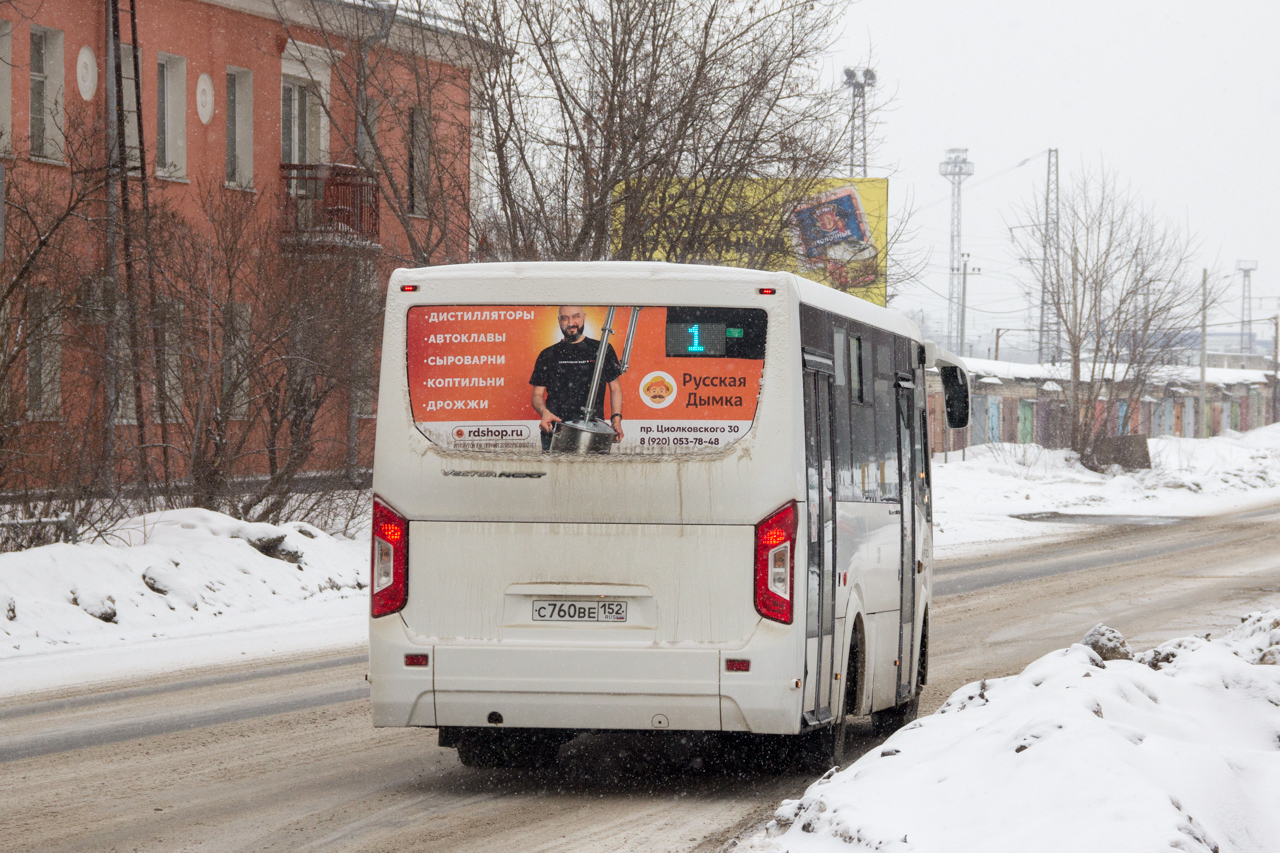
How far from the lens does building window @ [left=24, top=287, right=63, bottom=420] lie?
610 inches

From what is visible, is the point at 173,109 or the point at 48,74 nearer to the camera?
the point at 48,74

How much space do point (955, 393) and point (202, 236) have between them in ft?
42.2

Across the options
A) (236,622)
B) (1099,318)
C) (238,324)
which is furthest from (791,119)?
(1099,318)

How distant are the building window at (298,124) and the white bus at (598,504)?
25157 mm

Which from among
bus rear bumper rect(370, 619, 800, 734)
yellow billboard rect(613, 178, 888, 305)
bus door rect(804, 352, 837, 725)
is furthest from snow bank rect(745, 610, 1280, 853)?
yellow billboard rect(613, 178, 888, 305)

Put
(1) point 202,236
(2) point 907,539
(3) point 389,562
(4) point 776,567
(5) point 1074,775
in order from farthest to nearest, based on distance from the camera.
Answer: (1) point 202,236 < (2) point 907,539 < (3) point 389,562 < (4) point 776,567 < (5) point 1074,775

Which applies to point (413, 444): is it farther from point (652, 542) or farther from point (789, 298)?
point (789, 298)

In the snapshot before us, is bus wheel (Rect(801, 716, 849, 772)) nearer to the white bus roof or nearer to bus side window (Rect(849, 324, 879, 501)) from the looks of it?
bus side window (Rect(849, 324, 879, 501))

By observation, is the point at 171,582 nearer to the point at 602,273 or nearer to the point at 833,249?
the point at 602,273

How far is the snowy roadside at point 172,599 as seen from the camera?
1259 centimetres

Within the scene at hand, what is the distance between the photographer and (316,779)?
793 cm

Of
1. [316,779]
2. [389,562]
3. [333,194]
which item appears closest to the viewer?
[389,562]

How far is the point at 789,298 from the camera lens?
24.6 feet

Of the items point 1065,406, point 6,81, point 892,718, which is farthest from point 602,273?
point 1065,406
